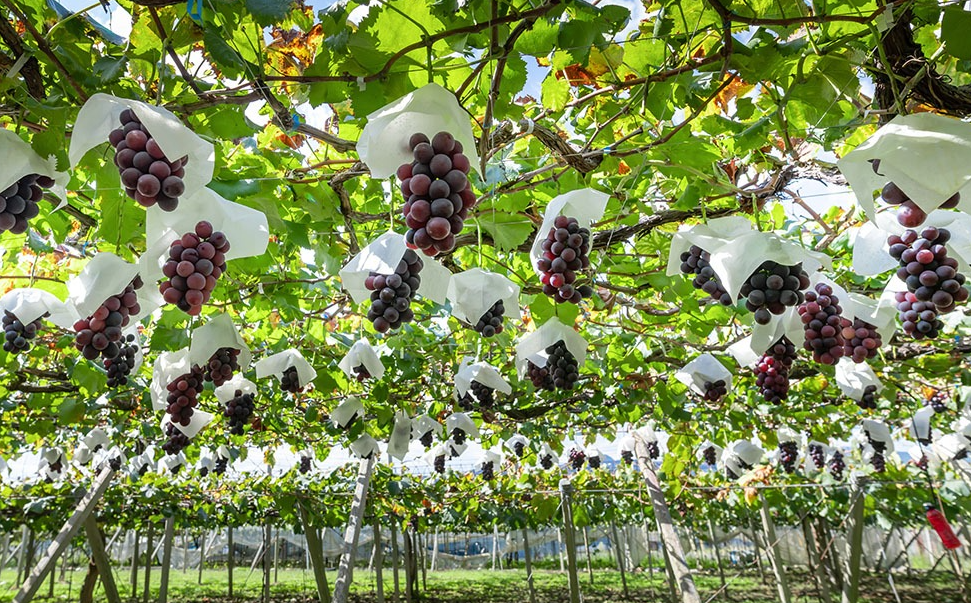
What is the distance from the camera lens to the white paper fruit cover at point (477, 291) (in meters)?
1.94

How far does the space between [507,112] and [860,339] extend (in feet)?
5.09

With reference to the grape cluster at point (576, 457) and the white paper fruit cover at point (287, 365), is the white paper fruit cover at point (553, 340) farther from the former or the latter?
the grape cluster at point (576, 457)

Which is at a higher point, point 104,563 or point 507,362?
point 507,362

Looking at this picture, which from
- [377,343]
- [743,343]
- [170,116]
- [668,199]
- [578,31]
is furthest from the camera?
[377,343]

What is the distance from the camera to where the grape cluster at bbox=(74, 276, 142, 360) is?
5.98ft

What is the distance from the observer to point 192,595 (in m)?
13.6

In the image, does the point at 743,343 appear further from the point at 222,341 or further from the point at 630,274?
the point at 222,341

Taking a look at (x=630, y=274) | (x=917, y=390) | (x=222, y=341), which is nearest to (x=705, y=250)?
(x=630, y=274)

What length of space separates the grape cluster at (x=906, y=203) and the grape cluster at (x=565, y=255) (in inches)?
27.9

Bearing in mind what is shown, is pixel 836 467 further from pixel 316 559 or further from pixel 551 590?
pixel 551 590

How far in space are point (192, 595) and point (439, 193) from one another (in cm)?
1555

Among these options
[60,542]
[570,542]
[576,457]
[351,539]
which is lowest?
[570,542]

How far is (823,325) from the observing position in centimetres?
207

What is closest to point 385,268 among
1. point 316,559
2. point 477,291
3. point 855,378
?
point 477,291
